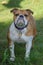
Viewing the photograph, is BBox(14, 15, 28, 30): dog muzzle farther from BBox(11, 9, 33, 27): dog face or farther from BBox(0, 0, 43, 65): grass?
BBox(0, 0, 43, 65): grass

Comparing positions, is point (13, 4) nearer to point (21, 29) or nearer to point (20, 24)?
point (21, 29)

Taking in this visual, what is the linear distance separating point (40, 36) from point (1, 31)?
1.00m

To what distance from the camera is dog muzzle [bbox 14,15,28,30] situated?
5168mm

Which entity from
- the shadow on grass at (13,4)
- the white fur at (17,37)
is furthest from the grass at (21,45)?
the white fur at (17,37)

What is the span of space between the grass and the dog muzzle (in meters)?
0.51

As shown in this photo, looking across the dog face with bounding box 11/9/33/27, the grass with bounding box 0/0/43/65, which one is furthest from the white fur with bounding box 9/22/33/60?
the dog face with bounding box 11/9/33/27

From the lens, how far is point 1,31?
7.32 meters

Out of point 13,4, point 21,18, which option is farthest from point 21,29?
point 13,4

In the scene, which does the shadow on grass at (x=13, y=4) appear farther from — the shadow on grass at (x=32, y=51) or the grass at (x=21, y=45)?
the shadow on grass at (x=32, y=51)

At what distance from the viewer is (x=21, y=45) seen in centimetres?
641

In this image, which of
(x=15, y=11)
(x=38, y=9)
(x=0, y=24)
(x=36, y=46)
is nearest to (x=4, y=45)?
(x=36, y=46)

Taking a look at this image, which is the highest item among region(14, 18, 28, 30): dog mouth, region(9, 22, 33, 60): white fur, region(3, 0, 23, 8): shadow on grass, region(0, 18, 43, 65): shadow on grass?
region(3, 0, 23, 8): shadow on grass

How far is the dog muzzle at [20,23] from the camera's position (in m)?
5.17

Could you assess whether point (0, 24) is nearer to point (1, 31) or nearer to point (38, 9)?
point (1, 31)
